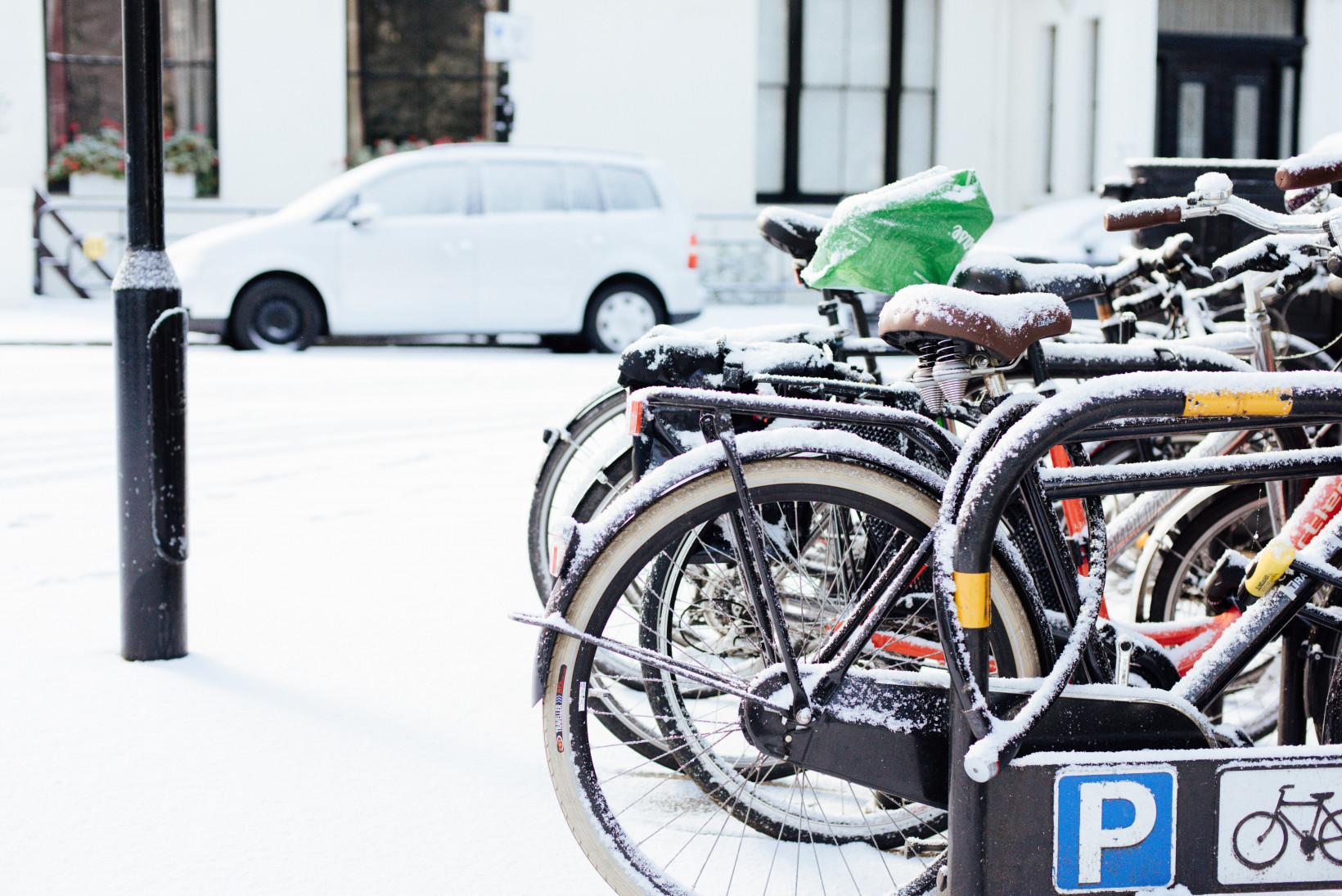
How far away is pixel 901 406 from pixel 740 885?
921 millimetres

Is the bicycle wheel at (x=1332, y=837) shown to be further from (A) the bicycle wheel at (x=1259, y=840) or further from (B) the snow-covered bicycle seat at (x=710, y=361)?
(B) the snow-covered bicycle seat at (x=710, y=361)

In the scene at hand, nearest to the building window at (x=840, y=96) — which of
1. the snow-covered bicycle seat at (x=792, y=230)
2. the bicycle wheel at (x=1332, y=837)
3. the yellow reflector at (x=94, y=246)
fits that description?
the yellow reflector at (x=94, y=246)

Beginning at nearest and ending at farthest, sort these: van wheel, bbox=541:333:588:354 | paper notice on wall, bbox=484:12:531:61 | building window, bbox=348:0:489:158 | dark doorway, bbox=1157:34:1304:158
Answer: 1. van wheel, bbox=541:333:588:354
2. paper notice on wall, bbox=484:12:531:61
3. building window, bbox=348:0:489:158
4. dark doorway, bbox=1157:34:1304:158

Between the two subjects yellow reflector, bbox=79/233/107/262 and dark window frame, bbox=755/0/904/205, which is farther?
dark window frame, bbox=755/0/904/205

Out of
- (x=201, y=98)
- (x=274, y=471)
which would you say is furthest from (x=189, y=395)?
(x=201, y=98)

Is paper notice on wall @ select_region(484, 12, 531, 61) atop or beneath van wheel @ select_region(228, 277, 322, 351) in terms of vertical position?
atop

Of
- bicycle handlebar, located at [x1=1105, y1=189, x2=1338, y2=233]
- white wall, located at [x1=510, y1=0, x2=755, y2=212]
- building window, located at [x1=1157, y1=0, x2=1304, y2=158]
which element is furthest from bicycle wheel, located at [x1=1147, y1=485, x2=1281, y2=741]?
building window, located at [x1=1157, y1=0, x2=1304, y2=158]

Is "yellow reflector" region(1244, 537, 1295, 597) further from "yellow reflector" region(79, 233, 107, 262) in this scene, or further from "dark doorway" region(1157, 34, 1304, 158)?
"dark doorway" region(1157, 34, 1304, 158)

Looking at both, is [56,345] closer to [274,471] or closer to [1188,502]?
[274,471]

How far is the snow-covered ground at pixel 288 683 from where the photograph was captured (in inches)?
113

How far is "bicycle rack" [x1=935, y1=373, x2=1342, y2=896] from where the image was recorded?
2156 millimetres

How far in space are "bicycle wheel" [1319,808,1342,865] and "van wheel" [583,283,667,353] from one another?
1081 centimetres

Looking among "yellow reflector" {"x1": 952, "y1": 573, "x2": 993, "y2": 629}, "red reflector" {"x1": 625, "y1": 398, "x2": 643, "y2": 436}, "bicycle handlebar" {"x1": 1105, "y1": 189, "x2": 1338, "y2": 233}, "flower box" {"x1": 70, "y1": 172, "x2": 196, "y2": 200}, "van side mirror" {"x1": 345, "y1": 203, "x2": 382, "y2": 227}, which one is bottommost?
"yellow reflector" {"x1": 952, "y1": 573, "x2": 993, "y2": 629}

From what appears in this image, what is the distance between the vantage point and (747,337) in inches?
129
